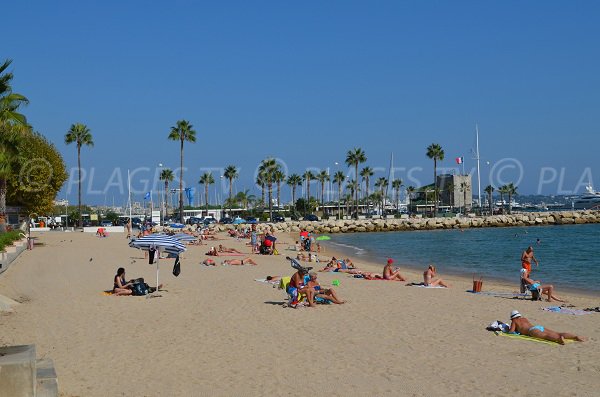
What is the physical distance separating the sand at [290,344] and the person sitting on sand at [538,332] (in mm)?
245

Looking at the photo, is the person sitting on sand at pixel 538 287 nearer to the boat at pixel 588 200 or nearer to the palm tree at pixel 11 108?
the palm tree at pixel 11 108

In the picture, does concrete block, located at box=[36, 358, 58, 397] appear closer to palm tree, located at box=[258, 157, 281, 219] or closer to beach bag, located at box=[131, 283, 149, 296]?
beach bag, located at box=[131, 283, 149, 296]

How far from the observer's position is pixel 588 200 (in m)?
156

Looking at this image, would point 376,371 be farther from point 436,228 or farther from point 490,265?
point 436,228

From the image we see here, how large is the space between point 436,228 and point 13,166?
55.8 metres

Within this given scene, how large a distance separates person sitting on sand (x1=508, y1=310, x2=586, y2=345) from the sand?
24cm

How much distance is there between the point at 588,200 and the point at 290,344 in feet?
535

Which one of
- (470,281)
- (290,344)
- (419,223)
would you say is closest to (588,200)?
(419,223)

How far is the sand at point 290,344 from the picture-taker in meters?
7.58

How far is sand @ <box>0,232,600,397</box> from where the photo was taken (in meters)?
7.58

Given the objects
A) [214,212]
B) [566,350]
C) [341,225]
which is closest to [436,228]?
[341,225]

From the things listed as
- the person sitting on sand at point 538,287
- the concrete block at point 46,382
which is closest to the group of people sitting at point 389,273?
the person sitting on sand at point 538,287

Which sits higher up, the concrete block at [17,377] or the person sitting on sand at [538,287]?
the concrete block at [17,377]

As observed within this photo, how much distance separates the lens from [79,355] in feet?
29.8
